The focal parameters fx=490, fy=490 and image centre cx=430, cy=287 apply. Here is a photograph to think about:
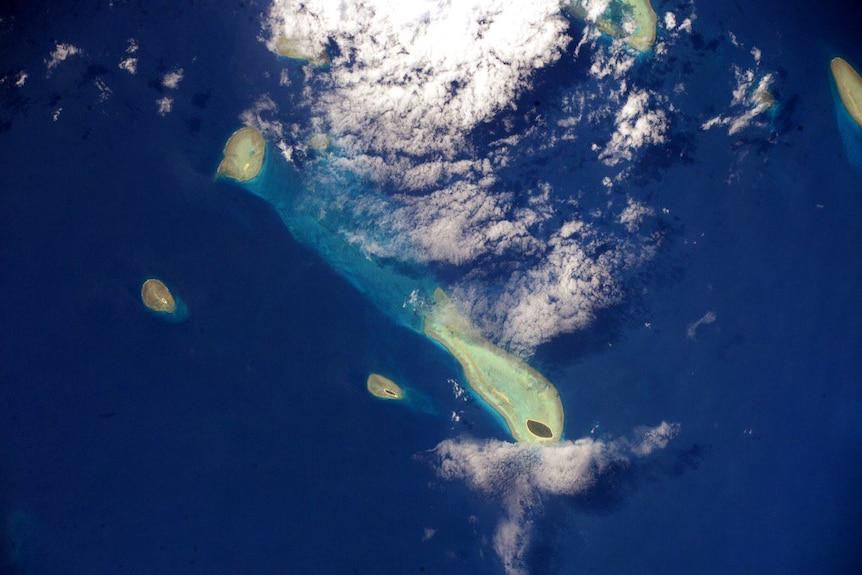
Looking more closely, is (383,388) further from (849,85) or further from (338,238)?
(849,85)

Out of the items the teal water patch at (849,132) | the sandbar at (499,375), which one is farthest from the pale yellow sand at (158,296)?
the teal water patch at (849,132)

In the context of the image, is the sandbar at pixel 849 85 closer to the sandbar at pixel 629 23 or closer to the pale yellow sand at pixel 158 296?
the sandbar at pixel 629 23

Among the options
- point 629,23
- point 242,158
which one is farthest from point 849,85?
point 242,158

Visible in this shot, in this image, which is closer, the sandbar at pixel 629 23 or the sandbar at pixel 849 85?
the sandbar at pixel 629 23

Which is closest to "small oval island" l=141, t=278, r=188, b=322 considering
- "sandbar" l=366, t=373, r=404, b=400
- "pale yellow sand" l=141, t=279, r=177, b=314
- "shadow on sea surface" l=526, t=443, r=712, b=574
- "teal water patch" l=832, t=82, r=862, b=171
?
"pale yellow sand" l=141, t=279, r=177, b=314

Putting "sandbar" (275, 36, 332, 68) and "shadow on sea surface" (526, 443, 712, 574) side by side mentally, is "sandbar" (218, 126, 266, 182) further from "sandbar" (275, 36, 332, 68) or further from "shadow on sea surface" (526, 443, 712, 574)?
"shadow on sea surface" (526, 443, 712, 574)
